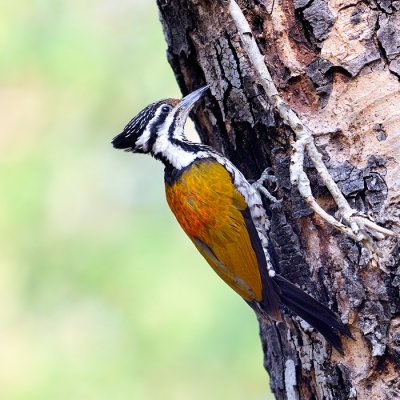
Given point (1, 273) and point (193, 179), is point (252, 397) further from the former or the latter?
point (193, 179)

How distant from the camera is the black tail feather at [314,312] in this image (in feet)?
11.4

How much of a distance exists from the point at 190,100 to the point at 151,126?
1.95 ft

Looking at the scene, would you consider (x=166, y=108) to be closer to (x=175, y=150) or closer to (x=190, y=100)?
(x=175, y=150)

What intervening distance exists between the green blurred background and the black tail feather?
1.85 metres

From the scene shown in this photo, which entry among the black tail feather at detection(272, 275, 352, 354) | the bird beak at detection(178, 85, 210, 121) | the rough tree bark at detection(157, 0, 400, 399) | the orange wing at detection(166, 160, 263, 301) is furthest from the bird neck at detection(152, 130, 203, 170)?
the black tail feather at detection(272, 275, 352, 354)

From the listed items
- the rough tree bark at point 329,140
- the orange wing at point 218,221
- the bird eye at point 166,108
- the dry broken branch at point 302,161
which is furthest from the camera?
the bird eye at point 166,108

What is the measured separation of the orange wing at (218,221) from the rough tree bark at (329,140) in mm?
247

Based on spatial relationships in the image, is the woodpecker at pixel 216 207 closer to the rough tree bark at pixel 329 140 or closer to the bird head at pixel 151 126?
the bird head at pixel 151 126

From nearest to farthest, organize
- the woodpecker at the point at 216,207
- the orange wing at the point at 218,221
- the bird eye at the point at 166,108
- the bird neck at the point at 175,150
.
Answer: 1. the woodpecker at the point at 216,207
2. the orange wing at the point at 218,221
3. the bird neck at the point at 175,150
4. the bird eye at the point at 166,108

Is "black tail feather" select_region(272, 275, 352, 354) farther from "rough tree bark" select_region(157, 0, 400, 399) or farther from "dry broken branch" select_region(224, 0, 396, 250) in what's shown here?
"dry broken branch" select_region(224, 0, 396, 250)

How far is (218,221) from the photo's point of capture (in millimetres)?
4281

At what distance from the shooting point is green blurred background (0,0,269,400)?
19.4ft

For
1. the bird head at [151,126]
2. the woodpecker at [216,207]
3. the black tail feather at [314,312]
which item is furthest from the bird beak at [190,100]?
the black tail feather at [314,312]

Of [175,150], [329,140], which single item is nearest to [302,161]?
[329,140]
